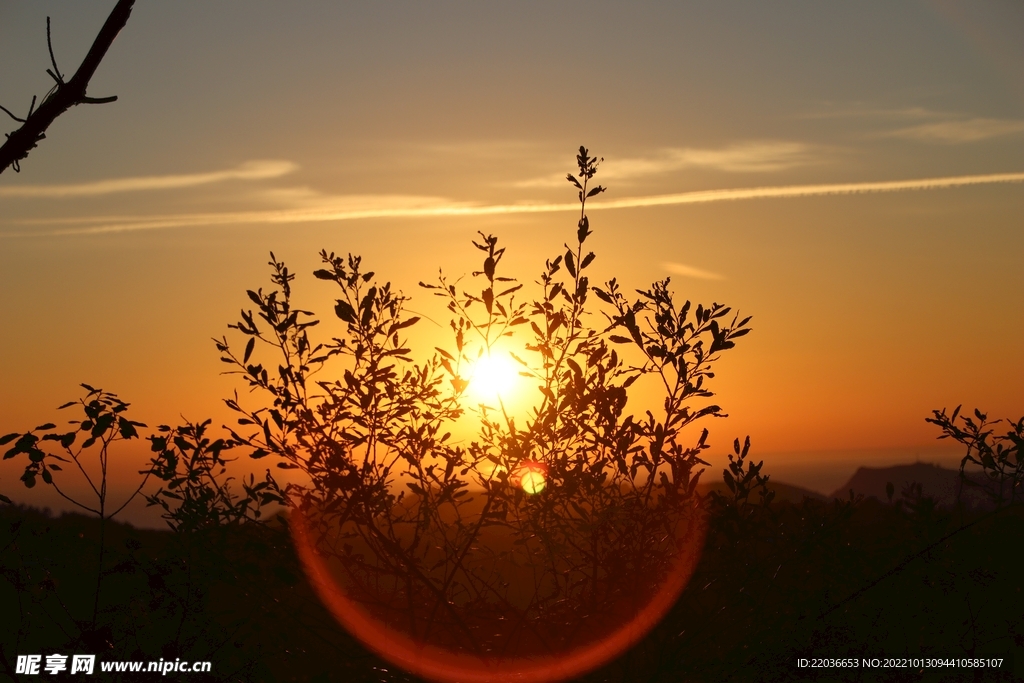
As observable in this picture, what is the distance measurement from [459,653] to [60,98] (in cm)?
415

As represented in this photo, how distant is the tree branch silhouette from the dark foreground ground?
3.03 meters

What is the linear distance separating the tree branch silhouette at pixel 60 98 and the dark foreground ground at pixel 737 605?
303 centimetres

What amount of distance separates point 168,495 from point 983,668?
6.24m

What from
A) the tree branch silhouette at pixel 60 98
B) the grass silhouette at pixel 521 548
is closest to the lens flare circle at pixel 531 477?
the grass silhouette at pixel 521 548

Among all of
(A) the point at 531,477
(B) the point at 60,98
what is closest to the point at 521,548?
(A) the point at 531,477

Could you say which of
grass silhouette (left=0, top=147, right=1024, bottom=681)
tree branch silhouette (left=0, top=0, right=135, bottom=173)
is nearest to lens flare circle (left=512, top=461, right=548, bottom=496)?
grass silhouette (left=0, top=147, right=1024, bottom=681)

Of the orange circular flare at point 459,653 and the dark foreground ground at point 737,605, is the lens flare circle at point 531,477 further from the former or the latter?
the dark foreground ground at point 737,605

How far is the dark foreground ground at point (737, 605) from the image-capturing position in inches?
223

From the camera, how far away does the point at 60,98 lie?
367 cm

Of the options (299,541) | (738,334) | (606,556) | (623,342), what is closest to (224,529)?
(299,541)

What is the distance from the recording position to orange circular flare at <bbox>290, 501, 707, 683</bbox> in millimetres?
5496

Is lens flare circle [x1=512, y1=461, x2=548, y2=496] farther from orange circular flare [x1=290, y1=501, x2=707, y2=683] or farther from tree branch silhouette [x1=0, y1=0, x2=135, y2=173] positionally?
tree branch silhouette [x1=0, y1=0, x2=135, y2=173]

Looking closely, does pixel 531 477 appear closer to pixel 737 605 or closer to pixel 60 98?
A: pixel 737 605

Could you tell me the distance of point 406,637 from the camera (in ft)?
18.9
